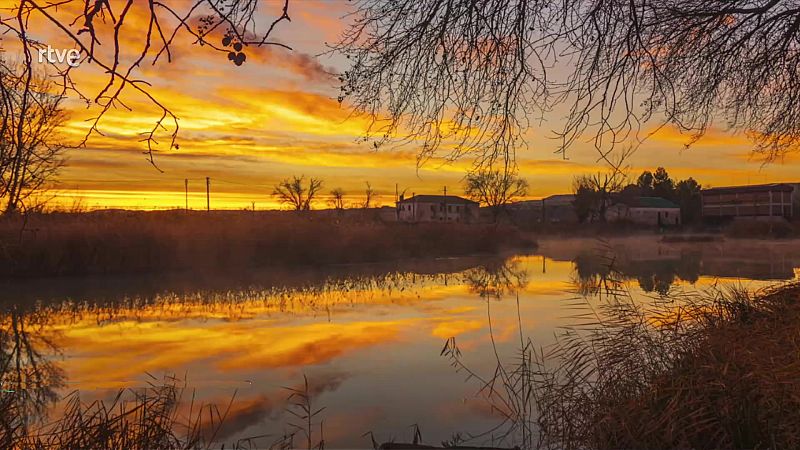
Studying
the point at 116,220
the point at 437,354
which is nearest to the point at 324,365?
the point at 437,354

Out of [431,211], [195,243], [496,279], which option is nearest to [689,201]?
[431,211]

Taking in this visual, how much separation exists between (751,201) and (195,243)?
154ft

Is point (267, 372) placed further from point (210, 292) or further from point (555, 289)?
point (555, 289)

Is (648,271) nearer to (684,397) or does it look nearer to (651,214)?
(684,397)

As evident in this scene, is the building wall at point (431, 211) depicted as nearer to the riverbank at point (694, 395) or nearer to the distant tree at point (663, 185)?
the distant tree at point (663, 185)

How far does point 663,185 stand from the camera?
65.3 m

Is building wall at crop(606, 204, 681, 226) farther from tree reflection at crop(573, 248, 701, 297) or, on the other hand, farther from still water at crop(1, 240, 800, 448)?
still water at crop(1, 240, 800, 448)

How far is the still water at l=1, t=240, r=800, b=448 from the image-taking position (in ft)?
19.5

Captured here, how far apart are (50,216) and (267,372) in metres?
16.0

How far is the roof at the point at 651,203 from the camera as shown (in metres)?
57.5

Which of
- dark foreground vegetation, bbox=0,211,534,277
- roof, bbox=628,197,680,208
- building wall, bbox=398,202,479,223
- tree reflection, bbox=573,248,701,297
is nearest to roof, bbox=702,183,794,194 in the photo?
roof, bbox=628,197,680,208

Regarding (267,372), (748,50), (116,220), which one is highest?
(748,50)

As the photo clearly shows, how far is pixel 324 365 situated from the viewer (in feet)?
25.6

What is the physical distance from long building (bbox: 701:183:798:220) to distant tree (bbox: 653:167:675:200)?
818 centimetres
